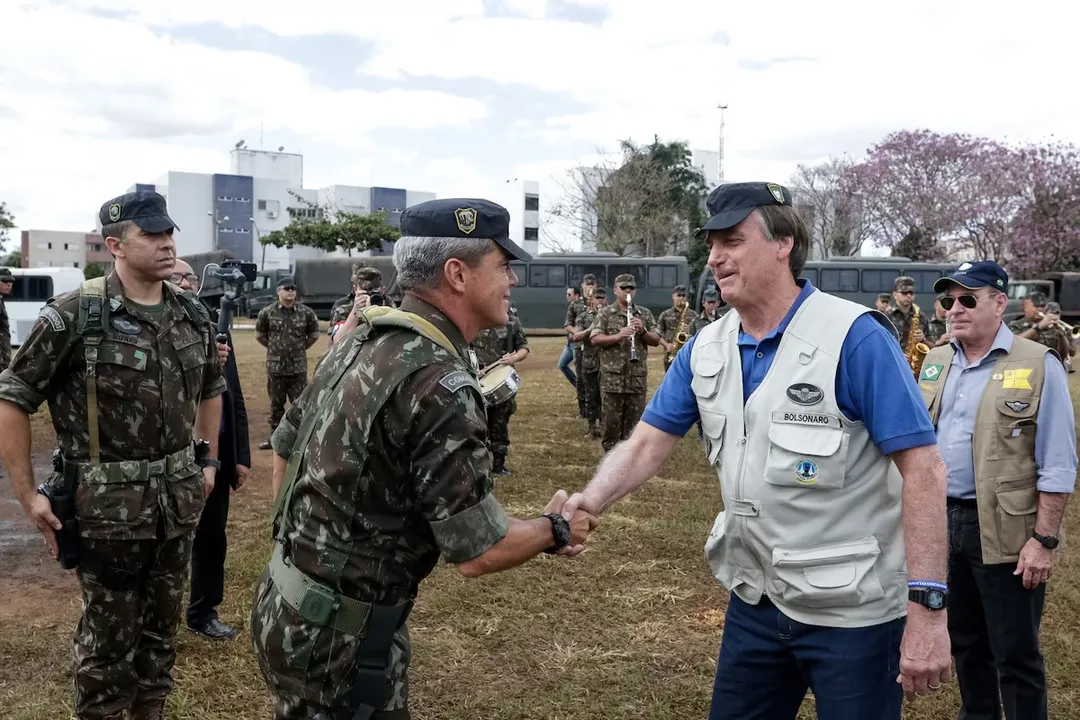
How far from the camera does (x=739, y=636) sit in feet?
8.39

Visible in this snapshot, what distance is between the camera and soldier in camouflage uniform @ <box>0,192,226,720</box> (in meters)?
3.26

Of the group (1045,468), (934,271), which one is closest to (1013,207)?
(934,271)

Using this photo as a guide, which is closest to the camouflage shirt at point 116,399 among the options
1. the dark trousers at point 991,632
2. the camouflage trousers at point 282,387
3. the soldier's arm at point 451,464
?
the soldier's arm at point 451,464

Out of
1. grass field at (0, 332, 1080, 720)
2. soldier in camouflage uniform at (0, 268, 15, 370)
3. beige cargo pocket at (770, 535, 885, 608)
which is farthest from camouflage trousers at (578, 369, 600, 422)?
beige cargo pocket at (770, 535, 885, 608)

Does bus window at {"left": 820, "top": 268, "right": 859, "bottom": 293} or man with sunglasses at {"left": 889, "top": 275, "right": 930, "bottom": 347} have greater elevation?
bus window at {"left": 820, "top": 268, "right": 859, "bottom": 293}

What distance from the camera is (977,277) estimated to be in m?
3.58

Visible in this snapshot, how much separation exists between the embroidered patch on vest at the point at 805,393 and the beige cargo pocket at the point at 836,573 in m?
0.40

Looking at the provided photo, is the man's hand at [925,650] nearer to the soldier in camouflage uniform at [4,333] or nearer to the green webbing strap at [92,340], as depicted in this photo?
the green webbing strap at [92,340]

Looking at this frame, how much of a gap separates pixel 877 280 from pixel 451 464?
32.8 metres

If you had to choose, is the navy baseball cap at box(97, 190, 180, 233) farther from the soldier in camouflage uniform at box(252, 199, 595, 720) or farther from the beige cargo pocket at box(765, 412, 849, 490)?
the beige cargo pocket at box(765, 412, 849, 490)

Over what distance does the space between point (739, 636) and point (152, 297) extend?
8.95 feet

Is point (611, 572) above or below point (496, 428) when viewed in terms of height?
below

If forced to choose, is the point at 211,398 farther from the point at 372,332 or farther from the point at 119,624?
the point at 372,332

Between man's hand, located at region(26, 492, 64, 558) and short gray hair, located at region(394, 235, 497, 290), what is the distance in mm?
2004
